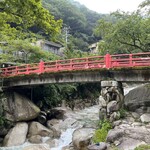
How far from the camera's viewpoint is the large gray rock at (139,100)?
55.6ft

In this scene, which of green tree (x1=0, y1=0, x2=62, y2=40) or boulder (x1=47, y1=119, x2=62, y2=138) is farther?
boulder (x1=47, y1=119, x2=62, y2=138)

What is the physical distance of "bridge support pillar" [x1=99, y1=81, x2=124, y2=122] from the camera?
52.6ft

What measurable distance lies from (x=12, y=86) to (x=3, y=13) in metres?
12.2

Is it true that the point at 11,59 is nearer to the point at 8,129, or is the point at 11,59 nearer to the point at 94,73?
the point at 8,129

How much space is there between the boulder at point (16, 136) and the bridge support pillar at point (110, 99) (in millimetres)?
6666

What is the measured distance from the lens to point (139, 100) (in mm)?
17703

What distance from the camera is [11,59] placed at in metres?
30.5

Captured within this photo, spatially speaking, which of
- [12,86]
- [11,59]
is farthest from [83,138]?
[11,59]

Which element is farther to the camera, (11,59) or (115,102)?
(11,59)

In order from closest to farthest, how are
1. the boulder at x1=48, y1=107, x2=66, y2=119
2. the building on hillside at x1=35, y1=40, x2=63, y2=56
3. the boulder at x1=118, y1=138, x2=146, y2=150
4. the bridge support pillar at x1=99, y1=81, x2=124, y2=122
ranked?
the boulder at x1=118, y1=138, x2=146, y2=150 < the bridge support pillar at x1=99, y1=81, x2=124, y2=122 < the boulder at x1=48, y1=107, x2=66, y2=119 < the building on hillside at x1=35, y1=40, x2=63, y2=56

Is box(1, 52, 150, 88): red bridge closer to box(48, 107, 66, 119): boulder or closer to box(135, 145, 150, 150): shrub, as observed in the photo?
box(48, 107, 66, 119): boulder

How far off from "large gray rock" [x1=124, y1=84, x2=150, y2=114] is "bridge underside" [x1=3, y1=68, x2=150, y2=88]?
2.26 meters

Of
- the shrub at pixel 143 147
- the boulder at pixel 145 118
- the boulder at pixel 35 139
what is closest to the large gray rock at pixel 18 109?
the boulder at pixel 35 139

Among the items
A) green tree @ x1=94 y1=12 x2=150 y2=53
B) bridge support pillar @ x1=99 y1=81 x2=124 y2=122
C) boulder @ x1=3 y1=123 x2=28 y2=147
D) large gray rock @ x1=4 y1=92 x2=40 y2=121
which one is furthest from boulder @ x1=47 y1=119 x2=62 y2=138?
green tree @ x1=94 y1=12 x2=150 y2=53
